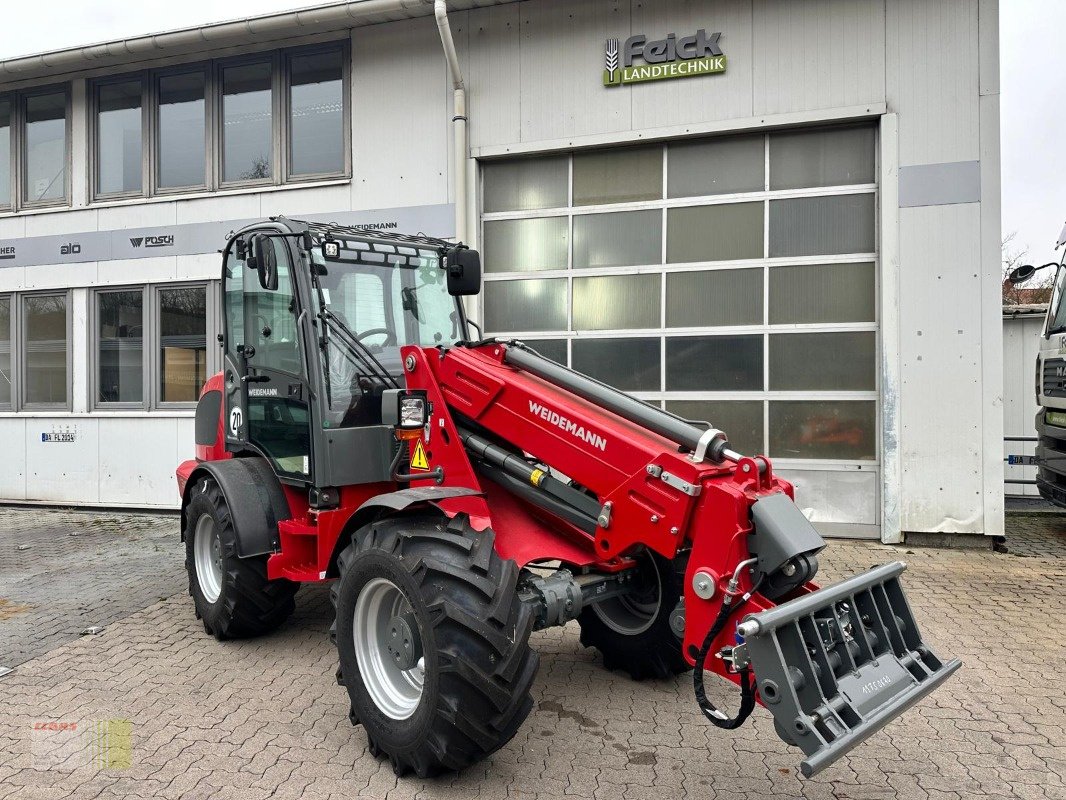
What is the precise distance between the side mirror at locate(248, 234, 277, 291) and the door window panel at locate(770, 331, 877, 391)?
544 cm

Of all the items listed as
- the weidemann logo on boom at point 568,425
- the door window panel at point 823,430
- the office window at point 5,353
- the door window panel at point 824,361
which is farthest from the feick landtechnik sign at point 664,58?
the office window at point 5,353

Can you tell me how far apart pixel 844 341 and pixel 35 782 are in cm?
741

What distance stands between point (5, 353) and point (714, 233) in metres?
9.55

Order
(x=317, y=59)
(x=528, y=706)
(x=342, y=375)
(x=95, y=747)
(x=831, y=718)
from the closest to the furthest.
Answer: (x=831, y=718) → (x=528, y=706) → (x=95, y=747) → (x=342, y=375) → (x=317, y=59)

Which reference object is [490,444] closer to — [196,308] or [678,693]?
[678,693]

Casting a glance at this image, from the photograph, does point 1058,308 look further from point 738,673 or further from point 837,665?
point 738,673

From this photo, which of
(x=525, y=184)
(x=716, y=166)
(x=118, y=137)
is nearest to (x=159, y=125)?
(x=118, y=137)

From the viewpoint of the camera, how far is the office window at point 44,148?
→ 10758mm

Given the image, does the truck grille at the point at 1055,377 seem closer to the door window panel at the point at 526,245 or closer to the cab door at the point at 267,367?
the door window panel at the point at 526,245

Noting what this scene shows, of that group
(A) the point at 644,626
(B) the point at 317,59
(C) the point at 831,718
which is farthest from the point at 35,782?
(B) the point at 317,59

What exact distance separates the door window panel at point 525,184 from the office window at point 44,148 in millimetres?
5926

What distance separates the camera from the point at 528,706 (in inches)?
125

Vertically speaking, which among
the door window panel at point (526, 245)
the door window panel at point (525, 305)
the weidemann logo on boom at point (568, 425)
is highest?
the door window panel at point (526, 245)

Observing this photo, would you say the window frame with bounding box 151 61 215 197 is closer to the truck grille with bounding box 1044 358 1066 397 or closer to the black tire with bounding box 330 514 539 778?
the black tire with bounding box 330 514 539 778
